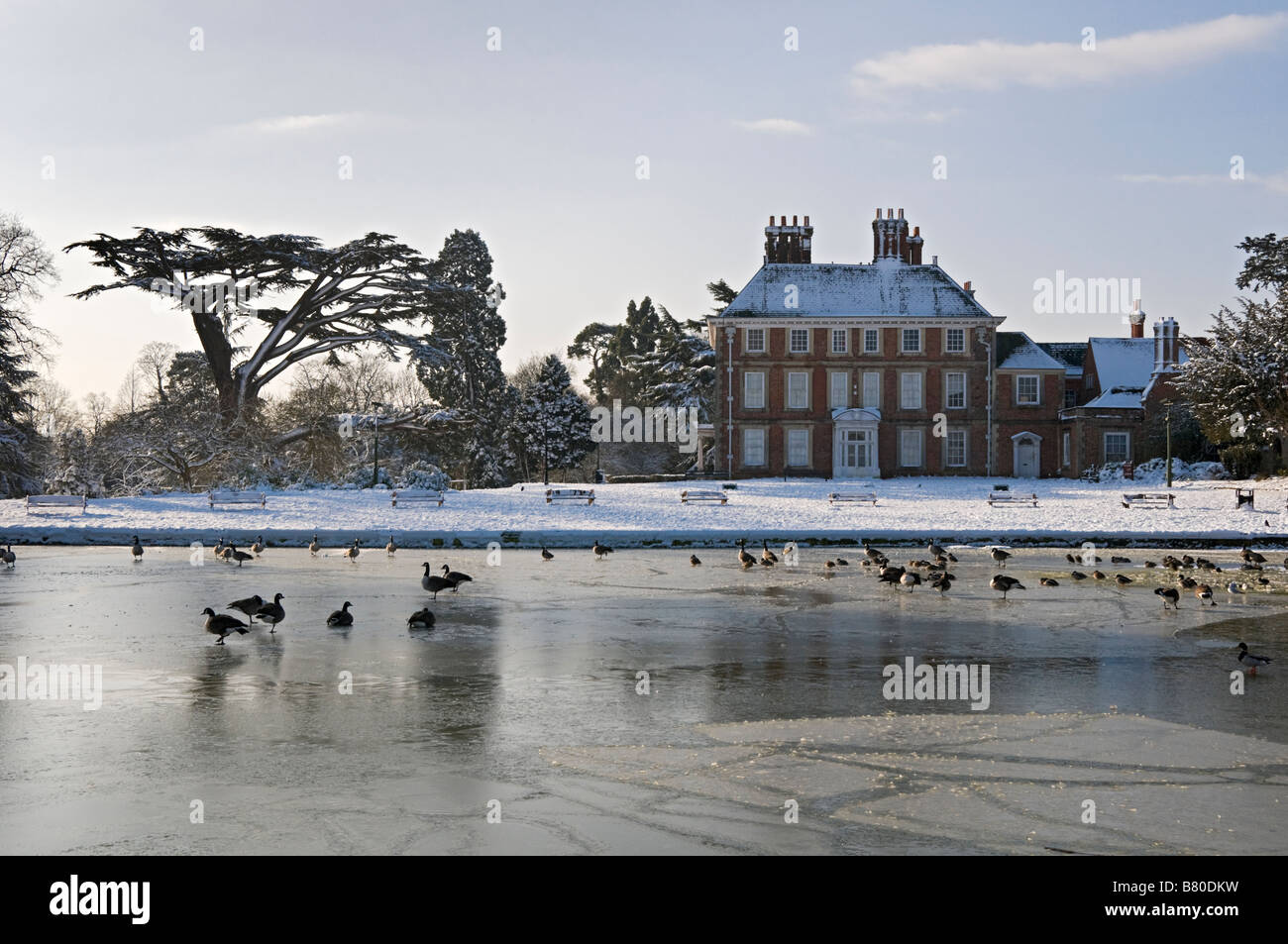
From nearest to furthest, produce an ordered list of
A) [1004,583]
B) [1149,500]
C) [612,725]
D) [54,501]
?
[612,725] → [1004,583] → [54,501] → [1149,500]

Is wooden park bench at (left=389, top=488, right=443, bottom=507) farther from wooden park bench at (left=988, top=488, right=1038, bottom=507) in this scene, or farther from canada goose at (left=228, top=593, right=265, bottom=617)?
canada goose at (left=228, top=593, right=265, bottom=617)

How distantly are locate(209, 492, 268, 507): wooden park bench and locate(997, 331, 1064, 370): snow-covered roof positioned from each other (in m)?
38.9

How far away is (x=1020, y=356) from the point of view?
210 ft

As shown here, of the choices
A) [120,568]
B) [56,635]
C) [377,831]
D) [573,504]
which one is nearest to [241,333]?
[573,504]

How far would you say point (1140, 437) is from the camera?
61.0 metres

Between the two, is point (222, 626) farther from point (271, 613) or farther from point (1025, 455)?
point (1025, 455)

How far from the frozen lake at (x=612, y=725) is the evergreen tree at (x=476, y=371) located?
177 ft

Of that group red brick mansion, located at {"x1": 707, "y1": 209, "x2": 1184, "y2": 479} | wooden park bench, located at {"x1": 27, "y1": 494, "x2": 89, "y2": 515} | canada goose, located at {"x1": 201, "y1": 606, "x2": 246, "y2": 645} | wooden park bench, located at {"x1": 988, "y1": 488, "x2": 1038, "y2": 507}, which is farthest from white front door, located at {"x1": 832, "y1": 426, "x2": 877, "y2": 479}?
canada goose, located at {"x1": 201, "y1": 606, "x2": 246, "y2": 645}

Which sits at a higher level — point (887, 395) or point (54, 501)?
point (887, 395)

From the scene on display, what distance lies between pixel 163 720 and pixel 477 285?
71.0 meters

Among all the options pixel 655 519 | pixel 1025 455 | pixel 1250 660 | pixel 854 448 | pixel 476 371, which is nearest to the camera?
pixel 1250 660

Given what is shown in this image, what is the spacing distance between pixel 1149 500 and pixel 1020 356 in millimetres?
23715

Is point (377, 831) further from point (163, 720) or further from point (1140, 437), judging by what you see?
point (1140, 437)

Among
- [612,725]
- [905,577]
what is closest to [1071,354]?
[905,577]
